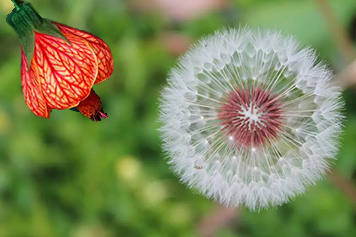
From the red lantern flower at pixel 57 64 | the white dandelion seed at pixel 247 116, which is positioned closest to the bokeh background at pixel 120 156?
the white dandelion seed at pixel 247 116

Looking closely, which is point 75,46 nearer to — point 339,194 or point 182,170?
point 182,170

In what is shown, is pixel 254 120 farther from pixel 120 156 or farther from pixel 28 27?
pixel 120 156

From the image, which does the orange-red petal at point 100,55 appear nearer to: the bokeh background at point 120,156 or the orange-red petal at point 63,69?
the orange-red petal at point 63,69

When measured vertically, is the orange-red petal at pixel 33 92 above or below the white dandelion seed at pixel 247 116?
above

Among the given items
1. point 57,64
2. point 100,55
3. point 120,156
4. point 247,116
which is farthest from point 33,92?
point 120,156

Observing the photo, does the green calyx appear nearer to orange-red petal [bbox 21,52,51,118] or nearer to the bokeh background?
orange-red petal [bbox 21,52,51,118]

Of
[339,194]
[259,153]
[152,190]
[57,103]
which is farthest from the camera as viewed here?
[152,190]

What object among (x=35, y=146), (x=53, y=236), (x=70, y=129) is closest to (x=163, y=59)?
(x=70, y=129)
